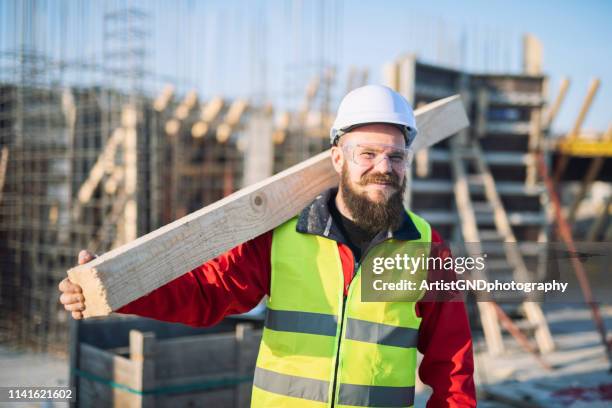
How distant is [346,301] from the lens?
7.93 feet

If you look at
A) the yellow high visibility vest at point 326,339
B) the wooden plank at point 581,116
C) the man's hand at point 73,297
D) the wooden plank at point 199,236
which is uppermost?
the wooden plank at point 581,116

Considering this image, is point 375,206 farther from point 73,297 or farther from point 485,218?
point 485,218

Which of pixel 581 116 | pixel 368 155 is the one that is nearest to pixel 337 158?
pixel 368 155

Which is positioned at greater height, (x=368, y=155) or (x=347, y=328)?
(x=368, y=155)

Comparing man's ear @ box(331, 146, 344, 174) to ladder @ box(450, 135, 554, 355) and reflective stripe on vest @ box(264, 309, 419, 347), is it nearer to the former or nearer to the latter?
reflective stripe on vest @ box(264, 309, 419, 347)

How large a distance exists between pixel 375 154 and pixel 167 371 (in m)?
2.63

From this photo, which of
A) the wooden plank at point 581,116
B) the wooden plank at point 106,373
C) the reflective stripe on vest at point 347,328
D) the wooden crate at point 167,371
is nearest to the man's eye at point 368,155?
the reflective stripe on vest at point 347,328

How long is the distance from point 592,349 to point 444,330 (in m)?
7.15

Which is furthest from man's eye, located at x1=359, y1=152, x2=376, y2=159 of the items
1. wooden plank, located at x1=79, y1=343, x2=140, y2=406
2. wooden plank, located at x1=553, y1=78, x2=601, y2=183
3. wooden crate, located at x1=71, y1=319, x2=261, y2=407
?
wooden plank, located at x1=553, y1=78, x2=601, y2=183

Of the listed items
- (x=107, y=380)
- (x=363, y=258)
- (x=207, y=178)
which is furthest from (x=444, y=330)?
(x=207, y=178)

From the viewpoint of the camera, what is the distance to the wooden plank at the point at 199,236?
193 cm

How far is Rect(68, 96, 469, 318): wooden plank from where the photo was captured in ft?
6.32

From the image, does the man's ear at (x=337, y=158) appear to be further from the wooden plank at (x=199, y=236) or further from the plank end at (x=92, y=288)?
the plank end at (x=92, y=288)

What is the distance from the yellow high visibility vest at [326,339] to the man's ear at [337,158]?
33 cm
